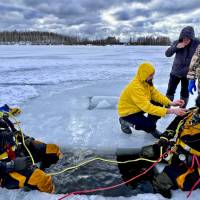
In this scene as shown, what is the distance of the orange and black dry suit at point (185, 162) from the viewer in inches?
120

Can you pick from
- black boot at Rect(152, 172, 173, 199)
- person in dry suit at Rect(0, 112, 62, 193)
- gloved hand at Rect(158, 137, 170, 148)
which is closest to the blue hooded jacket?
gloved hand at Rect(158, 137, 170, 148)

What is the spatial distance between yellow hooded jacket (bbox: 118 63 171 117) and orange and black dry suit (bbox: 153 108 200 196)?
80 centimetres

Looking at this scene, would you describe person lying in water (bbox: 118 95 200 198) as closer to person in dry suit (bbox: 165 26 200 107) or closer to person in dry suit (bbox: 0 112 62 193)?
person in dry suit (bbox: 0 112 62 193)

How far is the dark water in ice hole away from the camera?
3.32m

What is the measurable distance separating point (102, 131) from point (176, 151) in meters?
1.87

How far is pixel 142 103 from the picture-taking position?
422 cm

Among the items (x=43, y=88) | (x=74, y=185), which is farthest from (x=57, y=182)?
(x=43, y=88)

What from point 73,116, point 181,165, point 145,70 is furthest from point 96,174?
point 73,116

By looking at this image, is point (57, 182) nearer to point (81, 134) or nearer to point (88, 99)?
point (81, 134)

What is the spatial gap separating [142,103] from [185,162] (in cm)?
123

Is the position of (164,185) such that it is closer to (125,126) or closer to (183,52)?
(125,126)

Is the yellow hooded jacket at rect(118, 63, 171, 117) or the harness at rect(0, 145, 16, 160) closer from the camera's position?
the harness at rect(0, 145, 16, 160)

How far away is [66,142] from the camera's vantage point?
455 centimetres

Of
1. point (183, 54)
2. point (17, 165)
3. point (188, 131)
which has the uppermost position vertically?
point (183, 54)
